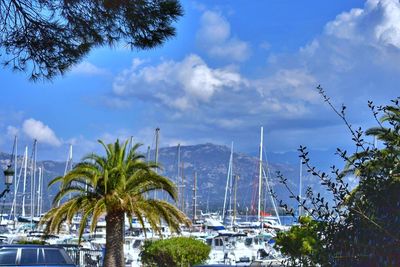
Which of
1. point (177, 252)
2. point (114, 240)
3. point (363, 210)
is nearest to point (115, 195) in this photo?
point (114, 240)

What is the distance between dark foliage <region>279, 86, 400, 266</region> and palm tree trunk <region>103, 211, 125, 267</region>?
61.6 feet

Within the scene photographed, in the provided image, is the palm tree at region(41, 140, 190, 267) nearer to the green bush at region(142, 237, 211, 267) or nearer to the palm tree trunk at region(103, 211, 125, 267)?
the palm tree trunk at region(103, 211, 125, 267)

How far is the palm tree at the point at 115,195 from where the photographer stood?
77.5 ft

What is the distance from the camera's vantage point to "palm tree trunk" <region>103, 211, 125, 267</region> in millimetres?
23516

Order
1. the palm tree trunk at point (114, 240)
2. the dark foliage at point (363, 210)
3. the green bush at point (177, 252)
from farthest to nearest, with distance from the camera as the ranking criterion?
the green bush at point (177, 252)
the palm tree trunk at point (114, 240)
the dark foliage at point (363, 210)

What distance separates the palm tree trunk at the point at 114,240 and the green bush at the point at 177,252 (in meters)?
3.07

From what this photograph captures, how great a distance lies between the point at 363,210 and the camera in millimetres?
4730

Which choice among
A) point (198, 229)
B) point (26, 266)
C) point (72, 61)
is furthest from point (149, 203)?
point (198, 229)

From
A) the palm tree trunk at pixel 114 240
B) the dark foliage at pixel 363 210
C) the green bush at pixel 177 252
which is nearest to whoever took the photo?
the dark foliage at pixel 363 210

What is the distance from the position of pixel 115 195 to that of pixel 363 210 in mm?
19367

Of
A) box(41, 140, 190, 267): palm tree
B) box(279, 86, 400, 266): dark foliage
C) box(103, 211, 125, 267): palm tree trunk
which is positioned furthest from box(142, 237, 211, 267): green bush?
box(279, 86, 400, 266): dark foliage

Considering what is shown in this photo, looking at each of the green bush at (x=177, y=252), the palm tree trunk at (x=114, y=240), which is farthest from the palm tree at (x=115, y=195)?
the green bush at (x=177, y=252)

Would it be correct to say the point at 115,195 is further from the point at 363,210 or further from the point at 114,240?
the point at 363,210

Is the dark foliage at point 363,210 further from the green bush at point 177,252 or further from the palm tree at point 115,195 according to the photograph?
the green bush at point 177,252
